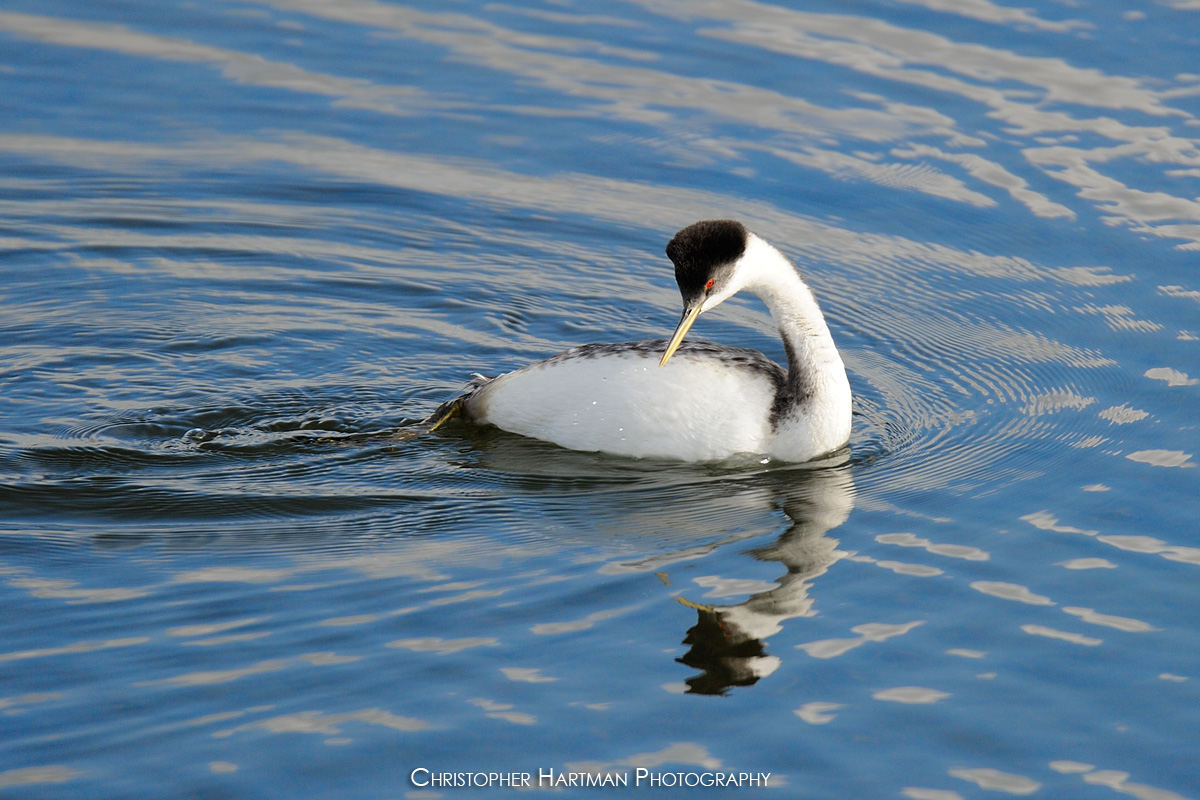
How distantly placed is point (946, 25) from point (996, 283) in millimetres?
5911

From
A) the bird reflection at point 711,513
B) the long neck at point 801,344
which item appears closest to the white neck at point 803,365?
the long neck at point 801,344

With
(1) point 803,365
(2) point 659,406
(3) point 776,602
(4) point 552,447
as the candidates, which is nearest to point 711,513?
(2) point 659,406

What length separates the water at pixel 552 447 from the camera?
237 inches

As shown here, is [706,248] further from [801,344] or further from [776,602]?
[776,602]

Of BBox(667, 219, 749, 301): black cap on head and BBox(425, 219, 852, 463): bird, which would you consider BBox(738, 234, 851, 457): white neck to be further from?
BBox(667, 219, 749, 301): black cap on head

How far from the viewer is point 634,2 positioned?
690 inches

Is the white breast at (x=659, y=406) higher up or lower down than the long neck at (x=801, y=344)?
lower down

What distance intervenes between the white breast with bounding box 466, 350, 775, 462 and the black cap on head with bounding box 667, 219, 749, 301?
0.65 meters

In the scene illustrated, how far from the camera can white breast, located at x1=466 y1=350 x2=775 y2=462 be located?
28.2ft

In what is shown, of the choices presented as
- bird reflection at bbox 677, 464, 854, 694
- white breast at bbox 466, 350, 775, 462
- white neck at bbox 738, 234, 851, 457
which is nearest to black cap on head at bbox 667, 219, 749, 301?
white neck at bbox 738, 234, 851, 457

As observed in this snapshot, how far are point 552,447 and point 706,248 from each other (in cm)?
169

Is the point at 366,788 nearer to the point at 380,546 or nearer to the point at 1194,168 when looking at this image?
the point at 380,546

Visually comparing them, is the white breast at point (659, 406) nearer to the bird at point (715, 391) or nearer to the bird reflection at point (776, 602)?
the bird at point (715, 391)

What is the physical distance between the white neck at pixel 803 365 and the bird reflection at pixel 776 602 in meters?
0.31
